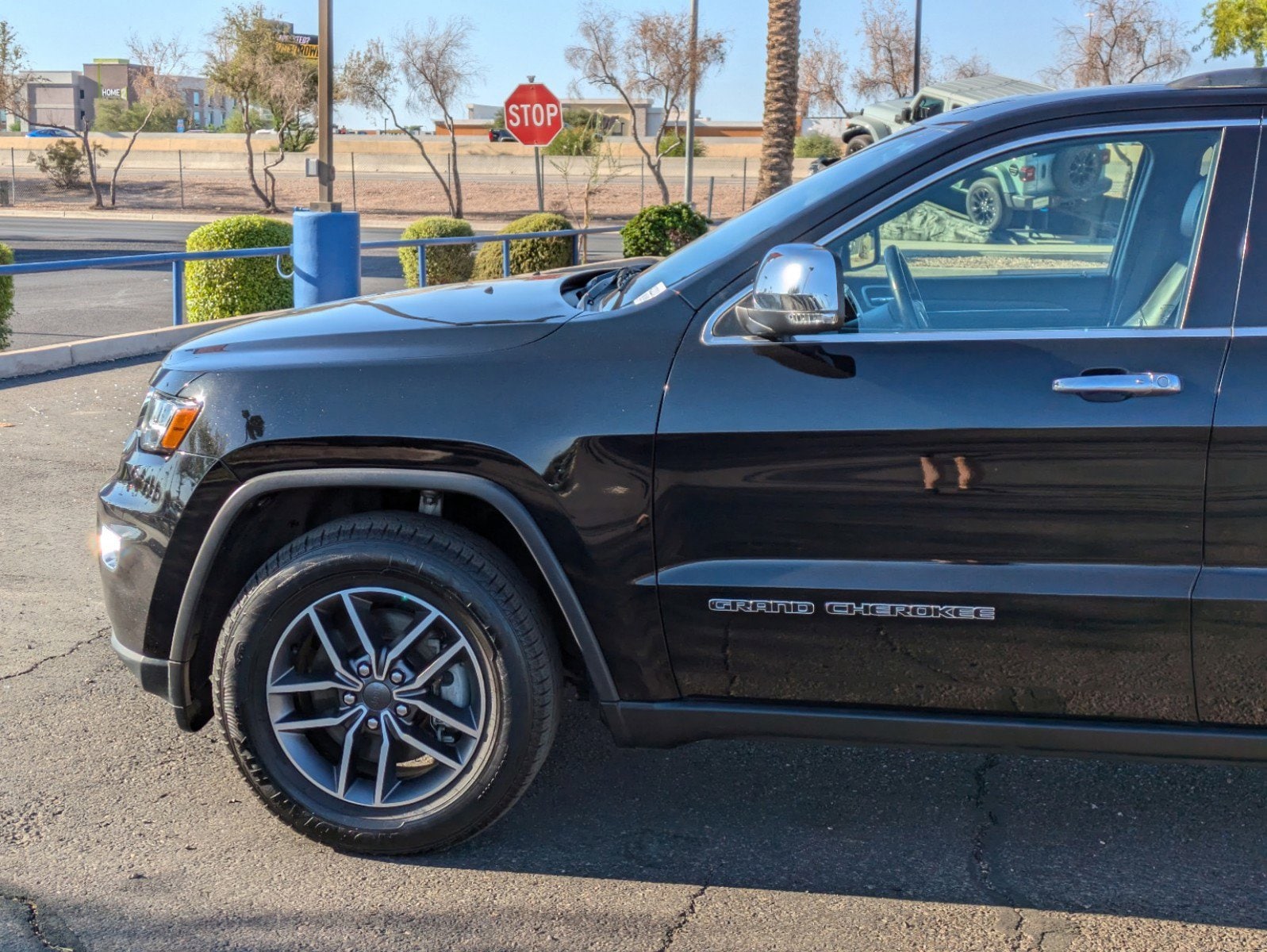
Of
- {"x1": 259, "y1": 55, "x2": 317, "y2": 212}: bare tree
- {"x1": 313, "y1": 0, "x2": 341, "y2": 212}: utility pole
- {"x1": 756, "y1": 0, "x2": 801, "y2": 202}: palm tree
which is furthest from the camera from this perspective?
{"x1": 259, "y1": 55, "x2": 317, "y2": 212}: bare tree

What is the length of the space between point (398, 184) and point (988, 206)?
1889 inches

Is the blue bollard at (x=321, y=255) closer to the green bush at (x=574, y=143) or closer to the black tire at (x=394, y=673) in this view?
the black tire at (x=394, y=673)

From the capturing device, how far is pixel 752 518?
2934mm

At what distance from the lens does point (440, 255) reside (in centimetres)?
1755

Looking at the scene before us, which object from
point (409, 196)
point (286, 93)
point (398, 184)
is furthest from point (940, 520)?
point (398, 184)

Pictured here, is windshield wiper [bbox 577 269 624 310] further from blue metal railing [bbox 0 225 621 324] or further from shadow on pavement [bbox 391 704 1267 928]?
blue metal railing [bbox 0 225 621 324]

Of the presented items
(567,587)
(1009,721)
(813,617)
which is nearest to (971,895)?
(1009,721)

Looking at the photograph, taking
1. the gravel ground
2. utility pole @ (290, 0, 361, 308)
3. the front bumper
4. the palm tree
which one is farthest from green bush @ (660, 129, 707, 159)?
the front bumper

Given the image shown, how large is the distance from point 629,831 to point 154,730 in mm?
1551

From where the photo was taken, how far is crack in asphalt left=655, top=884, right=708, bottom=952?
289cm

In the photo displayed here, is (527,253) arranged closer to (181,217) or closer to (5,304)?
(5,304)

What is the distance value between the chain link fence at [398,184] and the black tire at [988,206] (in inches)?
1314

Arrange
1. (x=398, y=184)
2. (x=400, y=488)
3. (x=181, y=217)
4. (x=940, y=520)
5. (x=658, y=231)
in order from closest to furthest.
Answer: (x=940, y=520) < (x=400, y=488) < (x=658, y=231) < (x=181, y=217) < (x=398, y=184)

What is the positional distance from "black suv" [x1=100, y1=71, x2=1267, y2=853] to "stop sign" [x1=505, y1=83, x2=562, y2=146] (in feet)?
68.0
